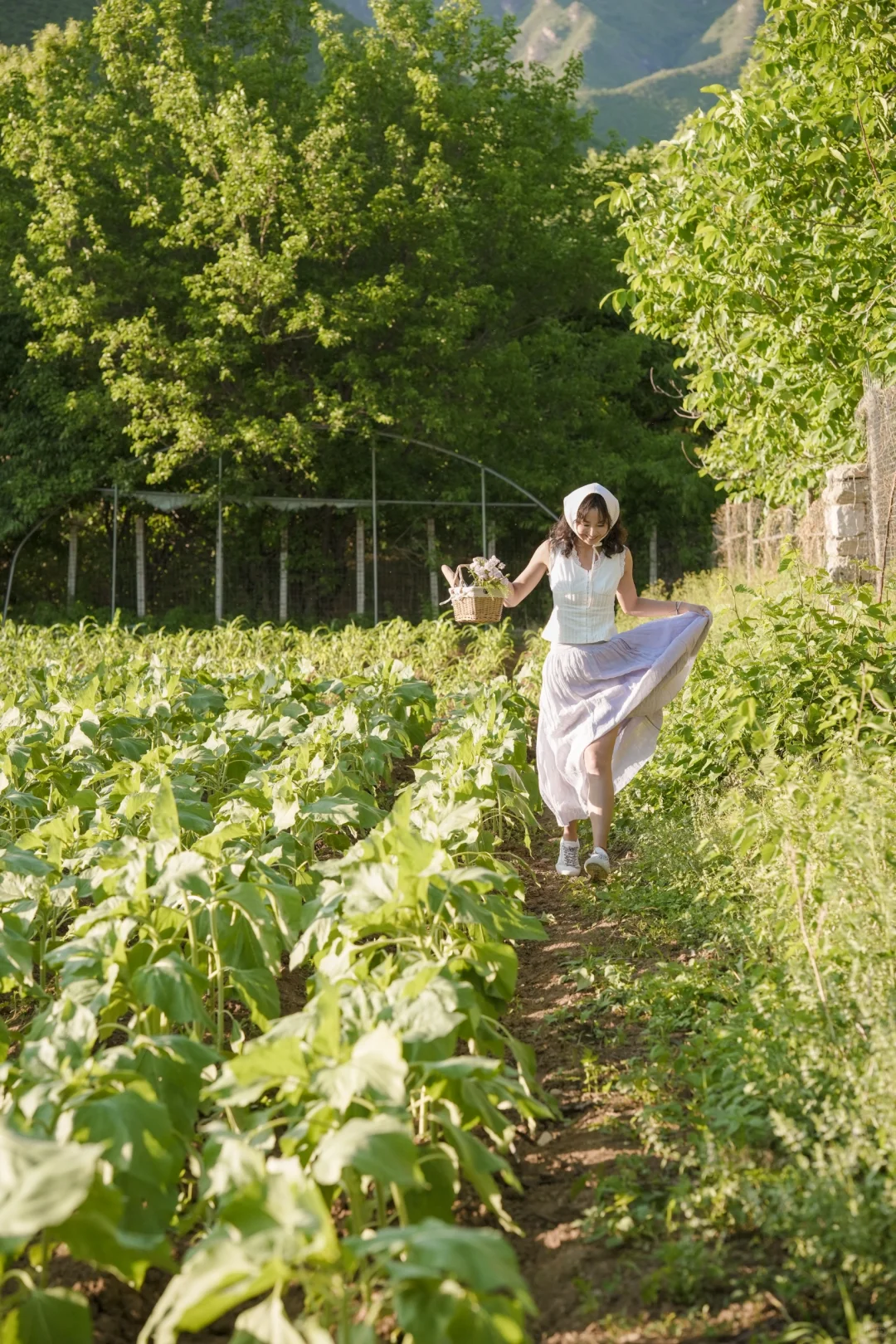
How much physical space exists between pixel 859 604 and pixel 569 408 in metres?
16.7

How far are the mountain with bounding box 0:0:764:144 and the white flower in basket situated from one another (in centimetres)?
11806

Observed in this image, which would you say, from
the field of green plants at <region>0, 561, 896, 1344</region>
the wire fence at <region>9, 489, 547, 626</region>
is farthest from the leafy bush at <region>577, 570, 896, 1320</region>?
the wire fence at <region>9, 489, 547, 626</region>

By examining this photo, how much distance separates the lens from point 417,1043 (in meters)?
2.18

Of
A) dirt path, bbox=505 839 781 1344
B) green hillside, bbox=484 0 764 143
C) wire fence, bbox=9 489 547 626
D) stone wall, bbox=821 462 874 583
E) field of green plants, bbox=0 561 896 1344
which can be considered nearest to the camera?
field of green plants, bbox=0 561 896 1344

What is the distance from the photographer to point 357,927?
2.76m

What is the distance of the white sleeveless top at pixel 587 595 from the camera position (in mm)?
4906

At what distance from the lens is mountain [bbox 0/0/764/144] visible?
124m

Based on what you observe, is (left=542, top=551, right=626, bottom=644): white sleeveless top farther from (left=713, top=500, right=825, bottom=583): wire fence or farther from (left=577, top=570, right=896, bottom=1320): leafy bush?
(left=713, top=500, right=825, bottom=583): wire fence

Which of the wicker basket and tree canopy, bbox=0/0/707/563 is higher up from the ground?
tree canopy, bbox=0/0/707/563

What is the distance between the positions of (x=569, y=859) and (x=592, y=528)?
1281 mm

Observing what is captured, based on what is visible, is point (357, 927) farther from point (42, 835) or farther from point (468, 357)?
point (468, 357)

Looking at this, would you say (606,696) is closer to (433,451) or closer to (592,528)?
(592,528)

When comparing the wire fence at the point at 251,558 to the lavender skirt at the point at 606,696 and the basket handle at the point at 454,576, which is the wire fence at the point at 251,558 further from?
the lavender skirt at the point at 606,696

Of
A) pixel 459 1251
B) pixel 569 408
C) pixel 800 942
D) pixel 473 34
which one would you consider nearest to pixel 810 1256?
pixel 459 1251
